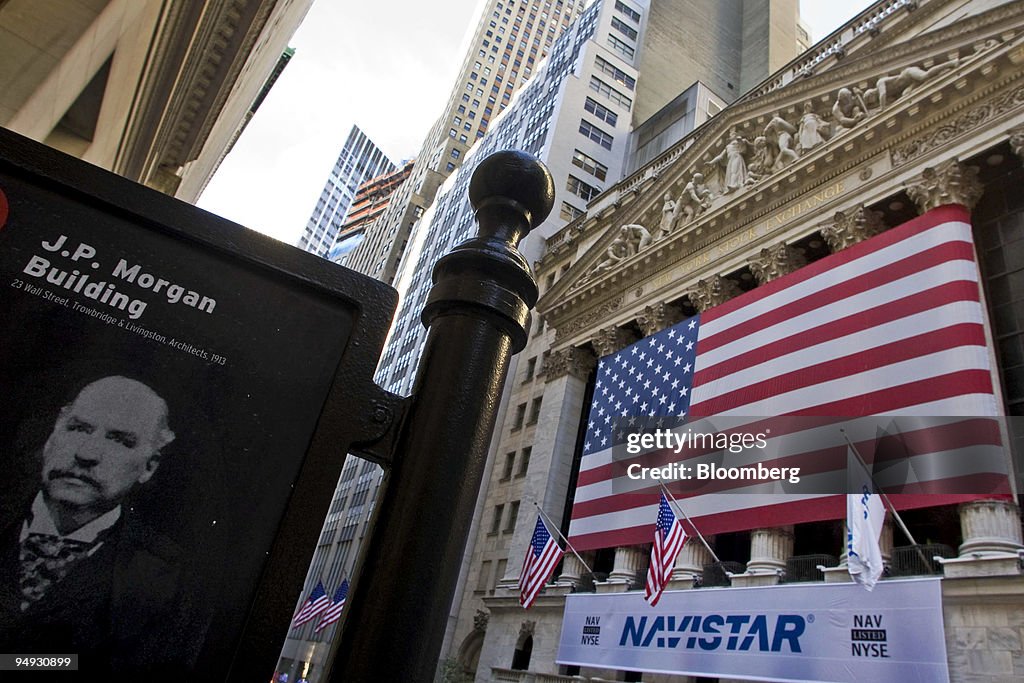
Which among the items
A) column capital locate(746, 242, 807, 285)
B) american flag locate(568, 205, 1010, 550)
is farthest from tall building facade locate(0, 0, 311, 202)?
column capital locate(746, 242, 807, 285)

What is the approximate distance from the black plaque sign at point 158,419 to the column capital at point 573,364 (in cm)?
3152

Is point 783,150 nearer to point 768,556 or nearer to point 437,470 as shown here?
point 768,556

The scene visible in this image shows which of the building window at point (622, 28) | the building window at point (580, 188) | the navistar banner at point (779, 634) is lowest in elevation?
the navistar banner at point (779, 634)

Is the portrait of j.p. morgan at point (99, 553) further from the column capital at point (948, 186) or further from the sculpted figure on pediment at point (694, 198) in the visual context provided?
the sculpted figure on pediment at point (694, 198)

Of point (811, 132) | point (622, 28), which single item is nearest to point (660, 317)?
point (811, 132)

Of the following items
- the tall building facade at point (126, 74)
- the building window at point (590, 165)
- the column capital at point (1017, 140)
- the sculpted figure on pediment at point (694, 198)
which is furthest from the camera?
the building window at point (590, 165)

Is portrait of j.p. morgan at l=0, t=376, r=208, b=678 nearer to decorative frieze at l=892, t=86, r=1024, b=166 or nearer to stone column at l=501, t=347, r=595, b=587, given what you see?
decorative frieze at l=892, t=86, r=1024, b=166

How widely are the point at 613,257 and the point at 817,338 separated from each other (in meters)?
14.9

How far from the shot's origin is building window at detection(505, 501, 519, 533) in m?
31.6

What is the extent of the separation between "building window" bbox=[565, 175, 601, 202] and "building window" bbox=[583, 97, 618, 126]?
757 centimetres

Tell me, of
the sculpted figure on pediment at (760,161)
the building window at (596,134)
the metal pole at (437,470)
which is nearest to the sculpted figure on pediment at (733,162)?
the sculpted figure on pediment at (760,161)

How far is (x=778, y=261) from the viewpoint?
2372 centimetres

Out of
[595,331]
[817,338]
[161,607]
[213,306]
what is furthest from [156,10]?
[595,331]

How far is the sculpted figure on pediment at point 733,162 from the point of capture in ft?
89.0
